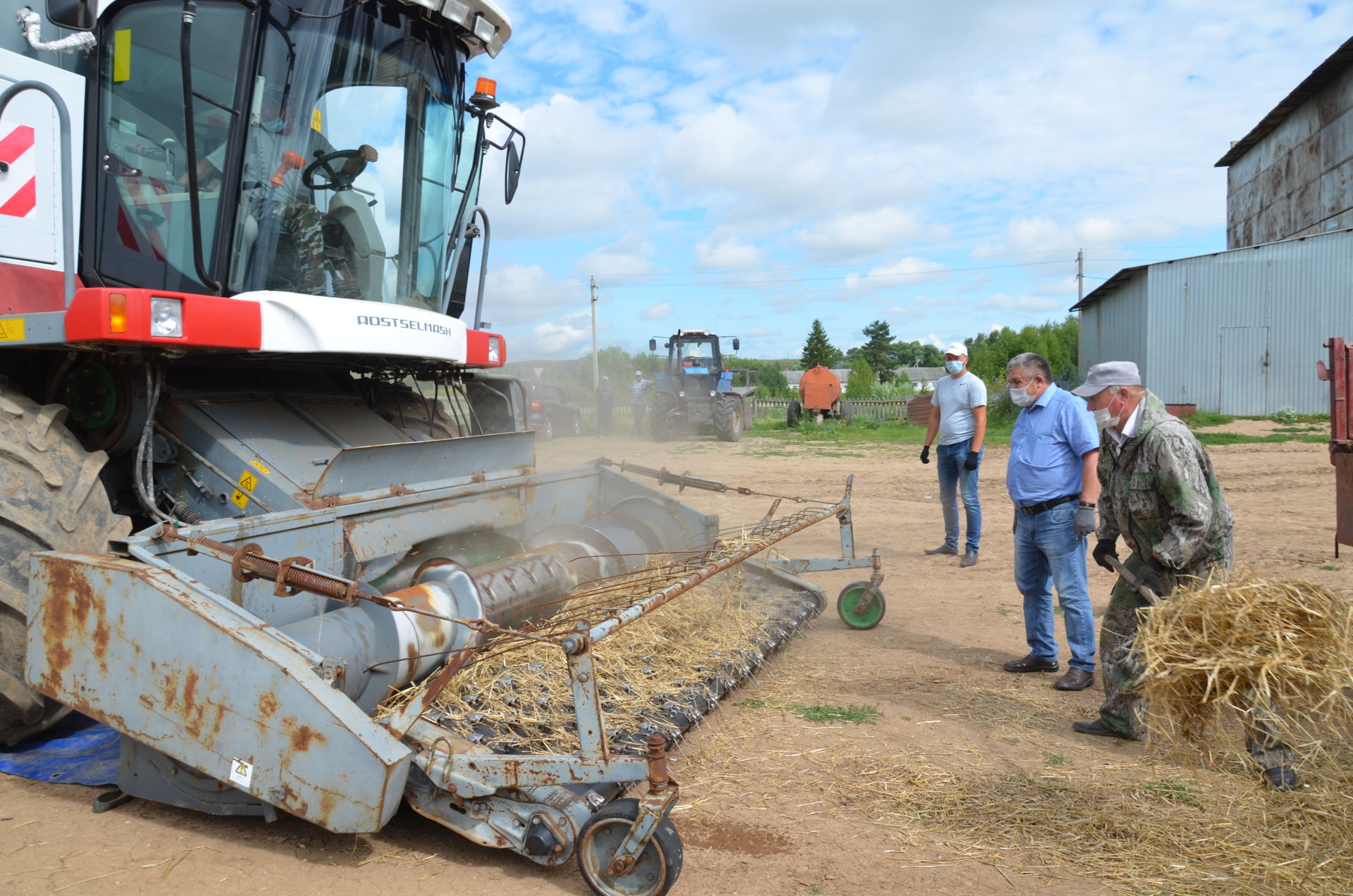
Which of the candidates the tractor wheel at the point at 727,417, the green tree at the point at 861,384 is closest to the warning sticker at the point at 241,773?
the tractor wheel at the point at 727,417

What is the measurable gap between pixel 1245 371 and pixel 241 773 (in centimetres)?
2432

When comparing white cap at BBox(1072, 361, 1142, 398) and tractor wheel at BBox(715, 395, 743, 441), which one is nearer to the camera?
white cap at BBox(1072, 361, 1142, 398)

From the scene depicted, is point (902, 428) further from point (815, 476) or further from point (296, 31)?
point (296, 31)

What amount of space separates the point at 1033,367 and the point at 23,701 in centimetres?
489

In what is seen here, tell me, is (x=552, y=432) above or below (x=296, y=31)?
below

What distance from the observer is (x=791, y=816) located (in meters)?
3.26

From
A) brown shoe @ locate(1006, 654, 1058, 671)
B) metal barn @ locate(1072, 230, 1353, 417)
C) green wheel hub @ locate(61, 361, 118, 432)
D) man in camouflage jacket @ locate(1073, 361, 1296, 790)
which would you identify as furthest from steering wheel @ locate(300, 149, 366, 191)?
metal barn @ locate(1072, 230, 1353, 417)

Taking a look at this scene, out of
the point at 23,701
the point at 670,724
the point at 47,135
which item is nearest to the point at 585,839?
the point at 670,724

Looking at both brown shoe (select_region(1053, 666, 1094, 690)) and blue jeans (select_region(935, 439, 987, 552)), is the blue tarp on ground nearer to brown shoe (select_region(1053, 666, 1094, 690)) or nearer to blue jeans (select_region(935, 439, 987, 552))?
brown shoe (select_region(1053, 666, 1094, 690))

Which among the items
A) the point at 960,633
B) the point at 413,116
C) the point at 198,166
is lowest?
the point at 960,633

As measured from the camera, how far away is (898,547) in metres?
8.84

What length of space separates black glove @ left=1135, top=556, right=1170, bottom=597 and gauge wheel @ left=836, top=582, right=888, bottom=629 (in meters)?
2.07

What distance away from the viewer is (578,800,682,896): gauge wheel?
8.62 feet

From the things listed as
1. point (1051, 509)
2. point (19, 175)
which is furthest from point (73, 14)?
point (1051, 509)
